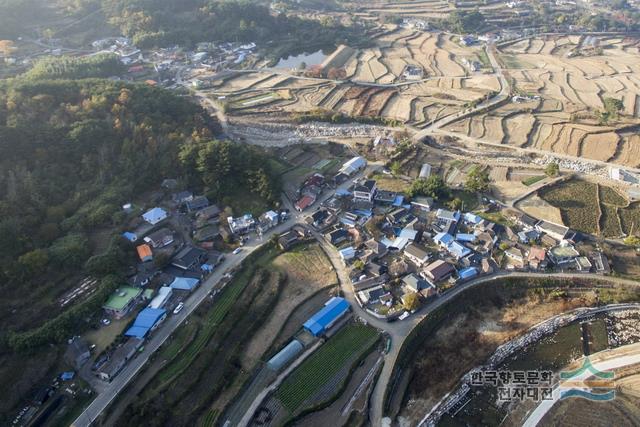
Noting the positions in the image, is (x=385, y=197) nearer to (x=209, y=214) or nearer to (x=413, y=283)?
(x=413, y=283)

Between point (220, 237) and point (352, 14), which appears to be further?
point (352, 14)

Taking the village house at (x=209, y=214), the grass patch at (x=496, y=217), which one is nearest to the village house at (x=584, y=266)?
the grass patch at (x=496, y=217)

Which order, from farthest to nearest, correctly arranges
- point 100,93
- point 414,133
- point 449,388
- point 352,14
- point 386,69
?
1. point 352,14
2. point 386,69
3. point 414,133
4. point 100,93
5. point 449,388

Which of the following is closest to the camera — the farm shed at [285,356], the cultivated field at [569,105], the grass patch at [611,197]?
the farm shed at [285,356]

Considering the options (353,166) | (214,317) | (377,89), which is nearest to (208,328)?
(214,317)

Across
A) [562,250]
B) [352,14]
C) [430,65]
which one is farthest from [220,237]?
[352,14]

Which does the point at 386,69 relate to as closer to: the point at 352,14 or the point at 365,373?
the point at 352,14

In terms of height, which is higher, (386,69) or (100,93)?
(100,93)

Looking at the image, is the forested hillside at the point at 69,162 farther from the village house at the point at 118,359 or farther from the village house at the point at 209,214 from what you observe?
the village house at the point at 118,359
